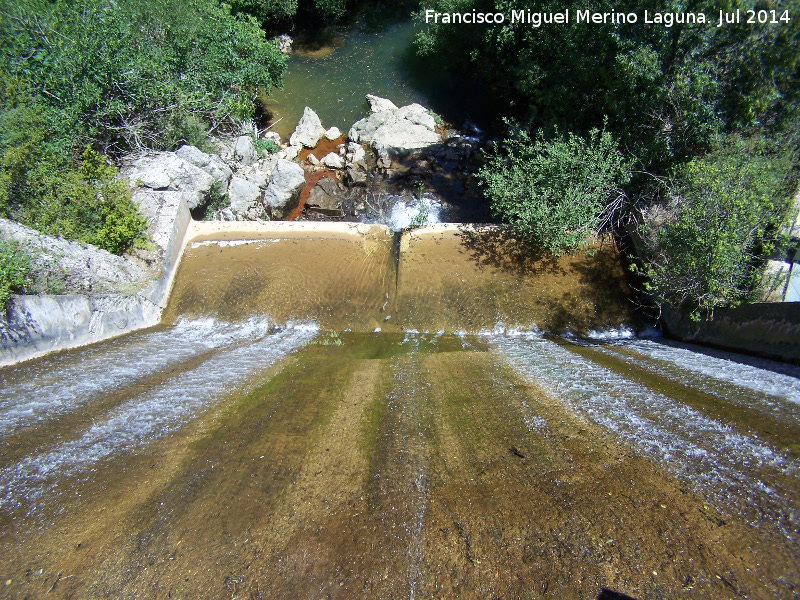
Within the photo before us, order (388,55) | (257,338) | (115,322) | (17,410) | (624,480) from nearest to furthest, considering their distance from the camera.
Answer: (624,480)
(17,410)
(115,322)
(257,338)
(388,55)

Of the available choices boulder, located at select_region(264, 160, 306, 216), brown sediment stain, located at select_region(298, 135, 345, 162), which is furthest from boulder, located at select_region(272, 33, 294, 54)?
boulder, located at select_region(264, 160, 306, 216)

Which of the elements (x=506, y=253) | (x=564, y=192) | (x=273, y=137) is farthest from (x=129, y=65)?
(x=564, y=192)

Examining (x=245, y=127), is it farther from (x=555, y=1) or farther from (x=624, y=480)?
(x=624, y=480)

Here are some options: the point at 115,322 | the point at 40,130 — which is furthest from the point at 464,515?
the point at 40,130

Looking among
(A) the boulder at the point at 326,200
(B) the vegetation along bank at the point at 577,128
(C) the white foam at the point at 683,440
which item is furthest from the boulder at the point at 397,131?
(C) the white foam at the point at 683,440

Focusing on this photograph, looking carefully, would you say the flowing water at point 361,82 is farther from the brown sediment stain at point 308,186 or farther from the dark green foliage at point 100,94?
the dark green foliage at point 100,94

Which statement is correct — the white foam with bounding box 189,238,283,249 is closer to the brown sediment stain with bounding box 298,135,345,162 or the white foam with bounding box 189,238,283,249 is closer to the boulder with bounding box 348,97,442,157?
the brown sediment stain with bounding box 298,135,345,162
